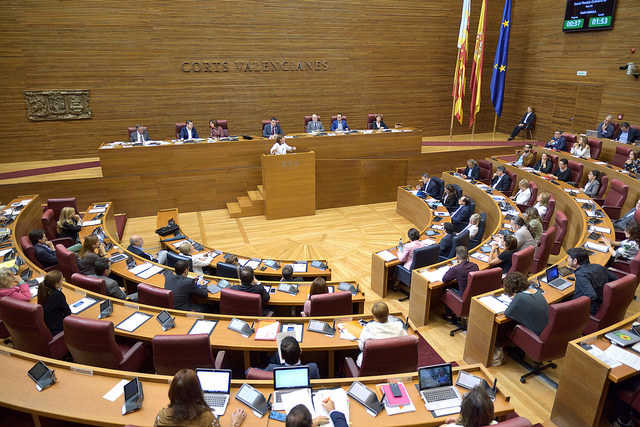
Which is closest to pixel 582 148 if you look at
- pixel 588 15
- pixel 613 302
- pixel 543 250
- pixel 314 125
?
pixel 588 15

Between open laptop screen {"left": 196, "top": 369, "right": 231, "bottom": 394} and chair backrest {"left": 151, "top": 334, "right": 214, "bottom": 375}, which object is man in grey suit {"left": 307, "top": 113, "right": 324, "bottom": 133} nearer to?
chair backrest {"left": 151, "top": 334, "right": 214, "bottom": 375}

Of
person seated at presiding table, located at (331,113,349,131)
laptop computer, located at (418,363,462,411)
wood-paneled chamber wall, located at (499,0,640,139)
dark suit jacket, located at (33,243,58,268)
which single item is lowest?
dark suit jacket, located at (33,243,58,268)

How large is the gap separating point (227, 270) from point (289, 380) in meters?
2.84

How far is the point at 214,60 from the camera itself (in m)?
11.9

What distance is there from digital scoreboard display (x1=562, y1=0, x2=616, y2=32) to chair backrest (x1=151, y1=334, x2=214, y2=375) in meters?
13.3

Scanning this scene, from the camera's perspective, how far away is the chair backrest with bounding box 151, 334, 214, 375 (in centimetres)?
353

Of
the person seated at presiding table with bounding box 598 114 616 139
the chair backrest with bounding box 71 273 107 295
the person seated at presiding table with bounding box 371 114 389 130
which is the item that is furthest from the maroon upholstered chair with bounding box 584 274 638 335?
the person seated at presiding table with bounding box 371 114 389 130

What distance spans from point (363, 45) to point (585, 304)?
35.9 feet

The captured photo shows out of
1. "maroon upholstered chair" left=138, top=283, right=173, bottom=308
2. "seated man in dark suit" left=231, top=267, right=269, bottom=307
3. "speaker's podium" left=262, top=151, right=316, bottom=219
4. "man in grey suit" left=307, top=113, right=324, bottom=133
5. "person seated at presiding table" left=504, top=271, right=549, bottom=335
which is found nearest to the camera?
"person seated at presiding table" left=504, top=271, right=549, bottom=335

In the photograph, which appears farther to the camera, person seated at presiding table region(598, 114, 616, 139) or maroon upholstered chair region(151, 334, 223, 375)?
person seated at presiding table region(598, 114, 616, 139)

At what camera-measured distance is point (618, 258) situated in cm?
589

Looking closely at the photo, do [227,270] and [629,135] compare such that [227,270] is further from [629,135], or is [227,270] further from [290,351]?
[629,135]

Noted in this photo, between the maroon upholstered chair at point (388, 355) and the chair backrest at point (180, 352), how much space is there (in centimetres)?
132

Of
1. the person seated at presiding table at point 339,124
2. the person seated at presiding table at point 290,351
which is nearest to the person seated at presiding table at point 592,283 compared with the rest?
the person seated at presiding table at point 290,351
